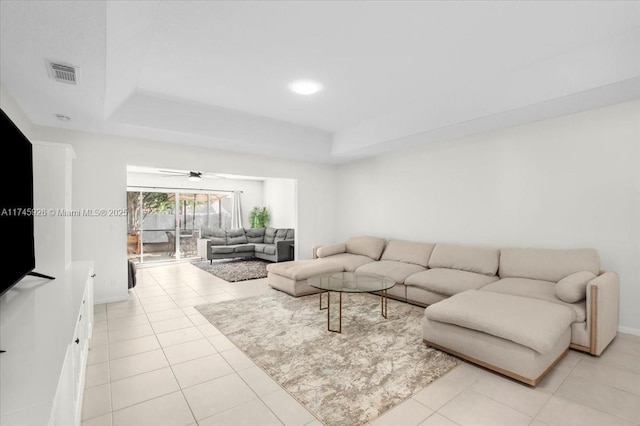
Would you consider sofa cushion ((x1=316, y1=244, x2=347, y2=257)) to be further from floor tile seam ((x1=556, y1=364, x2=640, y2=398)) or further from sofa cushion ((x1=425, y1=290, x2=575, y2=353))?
floor tile seam ((x1=556, y1=364, x2=640, y2=398))

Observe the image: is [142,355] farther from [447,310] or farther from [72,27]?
[447,310]

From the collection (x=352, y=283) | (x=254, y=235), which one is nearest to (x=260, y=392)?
(x=352, y=283)

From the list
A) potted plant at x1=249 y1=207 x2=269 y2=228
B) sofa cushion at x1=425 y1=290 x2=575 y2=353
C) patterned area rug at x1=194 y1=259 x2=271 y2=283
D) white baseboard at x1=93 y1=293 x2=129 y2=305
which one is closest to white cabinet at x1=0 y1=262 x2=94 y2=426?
white baseboard at x1=93 y1=293 x2=129 y2=305

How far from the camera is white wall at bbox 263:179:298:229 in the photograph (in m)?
9.00

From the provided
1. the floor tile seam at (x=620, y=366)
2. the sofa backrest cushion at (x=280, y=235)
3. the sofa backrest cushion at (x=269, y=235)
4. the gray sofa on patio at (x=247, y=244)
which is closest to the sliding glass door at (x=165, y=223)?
the gray sofa on patio at (x=247, y=244)

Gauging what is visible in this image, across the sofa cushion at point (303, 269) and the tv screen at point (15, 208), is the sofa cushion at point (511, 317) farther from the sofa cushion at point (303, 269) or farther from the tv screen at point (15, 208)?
the tv screen at point (15, 208)

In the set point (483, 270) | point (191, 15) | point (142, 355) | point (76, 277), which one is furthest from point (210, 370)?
point (483, 270)

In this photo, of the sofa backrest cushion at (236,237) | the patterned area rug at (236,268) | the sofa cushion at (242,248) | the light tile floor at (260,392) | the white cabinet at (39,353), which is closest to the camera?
the white cabinet at (39,353)

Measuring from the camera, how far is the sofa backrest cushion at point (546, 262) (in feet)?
10.6

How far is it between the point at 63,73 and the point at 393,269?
4278mm

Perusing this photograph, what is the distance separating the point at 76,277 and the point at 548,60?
4863 millimetres

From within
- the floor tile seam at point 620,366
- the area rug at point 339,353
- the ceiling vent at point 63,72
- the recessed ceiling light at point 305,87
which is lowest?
the floor tile seam at point 620,366

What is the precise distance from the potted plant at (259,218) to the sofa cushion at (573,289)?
7840mm

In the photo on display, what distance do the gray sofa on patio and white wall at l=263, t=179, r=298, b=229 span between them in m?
0.67
